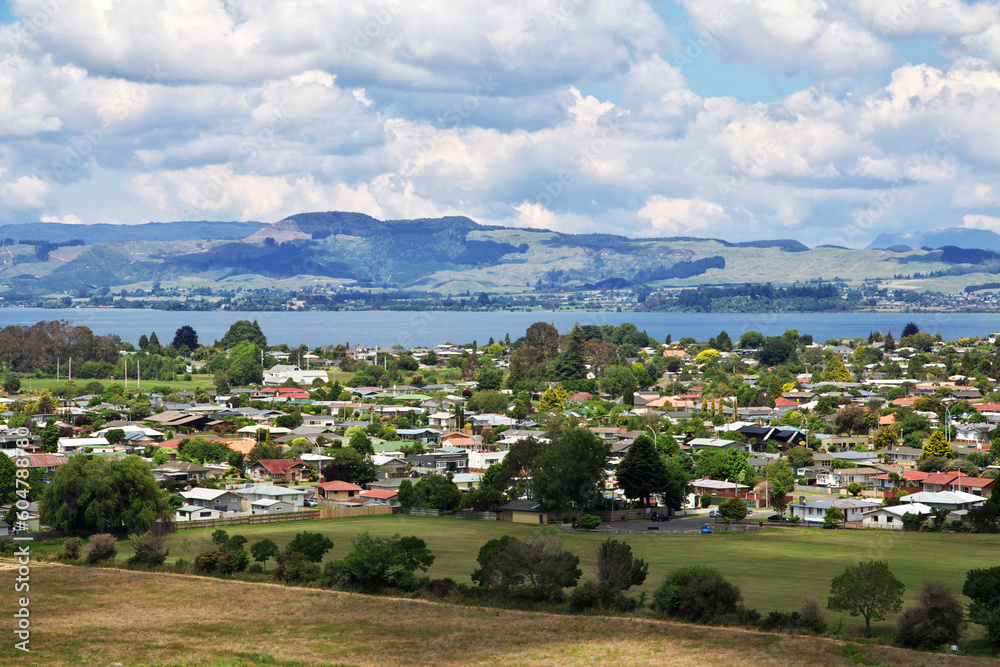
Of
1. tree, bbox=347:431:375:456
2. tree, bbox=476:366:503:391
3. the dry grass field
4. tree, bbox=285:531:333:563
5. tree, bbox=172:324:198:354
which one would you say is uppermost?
tree, bbox=172:324:198:354

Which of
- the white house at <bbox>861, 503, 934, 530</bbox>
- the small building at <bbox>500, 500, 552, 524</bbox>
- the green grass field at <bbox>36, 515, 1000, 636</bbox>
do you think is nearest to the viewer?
the green grass field at <bbox>36, 515, 1000, 636</bbox>

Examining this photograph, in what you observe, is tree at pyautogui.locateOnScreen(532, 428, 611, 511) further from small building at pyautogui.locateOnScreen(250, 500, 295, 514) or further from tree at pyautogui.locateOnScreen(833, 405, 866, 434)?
tree at pyautogui.locateOnScreen(833, 405, 866, 434)

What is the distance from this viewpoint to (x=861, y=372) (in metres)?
81.5

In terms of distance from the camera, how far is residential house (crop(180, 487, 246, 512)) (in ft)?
110

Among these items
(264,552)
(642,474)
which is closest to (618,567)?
(264,552)

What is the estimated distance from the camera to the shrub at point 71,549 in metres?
25.5

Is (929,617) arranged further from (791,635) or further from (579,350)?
(579,350)

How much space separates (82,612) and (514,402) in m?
44.5

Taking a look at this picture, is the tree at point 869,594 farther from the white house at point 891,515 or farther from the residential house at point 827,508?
the residential house at point 827,508

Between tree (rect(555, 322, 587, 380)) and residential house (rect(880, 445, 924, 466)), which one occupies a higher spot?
tree (rect(555, 322, 587, 380))

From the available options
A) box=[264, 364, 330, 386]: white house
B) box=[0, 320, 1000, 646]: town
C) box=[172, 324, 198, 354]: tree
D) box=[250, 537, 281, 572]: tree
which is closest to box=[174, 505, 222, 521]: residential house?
box=[0, 320, 1000, 646]: town

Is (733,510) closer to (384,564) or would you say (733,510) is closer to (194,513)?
(384,564)

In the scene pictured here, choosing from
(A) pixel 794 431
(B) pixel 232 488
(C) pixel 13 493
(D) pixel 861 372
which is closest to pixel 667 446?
(A) pixel 794 431

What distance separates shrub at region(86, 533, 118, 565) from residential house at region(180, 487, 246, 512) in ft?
26.2
